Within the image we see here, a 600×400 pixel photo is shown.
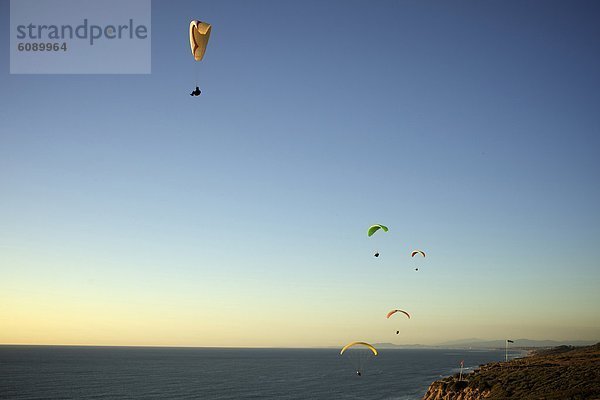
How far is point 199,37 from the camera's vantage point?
28781 mm

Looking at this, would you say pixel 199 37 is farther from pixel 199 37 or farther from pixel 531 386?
pixel 531 386

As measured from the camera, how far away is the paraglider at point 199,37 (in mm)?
28281

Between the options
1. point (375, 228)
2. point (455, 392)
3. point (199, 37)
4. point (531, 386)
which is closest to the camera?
point (199, 37)

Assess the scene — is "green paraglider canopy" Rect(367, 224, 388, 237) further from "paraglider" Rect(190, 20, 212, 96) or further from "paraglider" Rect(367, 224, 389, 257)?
"paraglider" Rect(190, 20, 212, 96)

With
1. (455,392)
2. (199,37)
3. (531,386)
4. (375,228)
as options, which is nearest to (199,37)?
(199,37)

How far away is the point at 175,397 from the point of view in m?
87.0

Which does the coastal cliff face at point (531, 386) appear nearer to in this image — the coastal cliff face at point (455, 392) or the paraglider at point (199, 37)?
the coastal cliff face at point (455, 392)

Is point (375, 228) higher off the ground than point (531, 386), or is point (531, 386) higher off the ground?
point (375, 228)

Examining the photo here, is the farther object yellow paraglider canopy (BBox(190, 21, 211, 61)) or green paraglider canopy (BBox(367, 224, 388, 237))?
green paraglider canopy (BBox(367, 224, 388, 237))

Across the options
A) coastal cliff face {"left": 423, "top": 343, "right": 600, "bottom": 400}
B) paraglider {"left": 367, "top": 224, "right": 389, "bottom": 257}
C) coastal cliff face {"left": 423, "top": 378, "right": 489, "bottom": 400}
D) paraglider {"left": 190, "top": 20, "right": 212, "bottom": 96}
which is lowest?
coastal cliff face {"left": 423, "top": 378, "right": 489, "bottom": 400}

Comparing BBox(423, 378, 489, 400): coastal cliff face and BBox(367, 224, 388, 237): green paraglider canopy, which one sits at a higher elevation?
BBox(367, 224, 388, 237): green paraglider canopy

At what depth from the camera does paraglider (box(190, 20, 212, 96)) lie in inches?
1113

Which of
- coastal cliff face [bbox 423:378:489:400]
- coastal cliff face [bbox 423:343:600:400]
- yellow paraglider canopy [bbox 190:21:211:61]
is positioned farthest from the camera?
coastal cliff face [bbox 423:378:489:400]

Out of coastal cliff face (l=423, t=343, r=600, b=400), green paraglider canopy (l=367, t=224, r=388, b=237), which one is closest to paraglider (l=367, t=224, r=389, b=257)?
green paraglider canopy (l=367, t=224, r=388, b=237)
